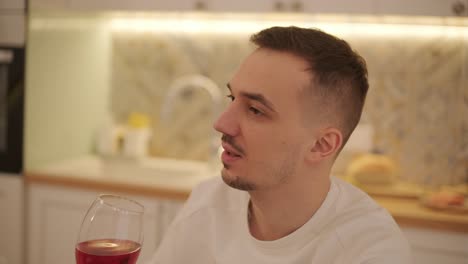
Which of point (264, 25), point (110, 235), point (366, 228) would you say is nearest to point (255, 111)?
point (366, 228)

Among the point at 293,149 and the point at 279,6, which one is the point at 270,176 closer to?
the point at 293,149

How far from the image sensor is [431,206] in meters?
2.49

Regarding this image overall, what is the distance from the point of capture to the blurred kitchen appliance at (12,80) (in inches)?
117

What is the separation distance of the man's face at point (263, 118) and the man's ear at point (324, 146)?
0.07 meters

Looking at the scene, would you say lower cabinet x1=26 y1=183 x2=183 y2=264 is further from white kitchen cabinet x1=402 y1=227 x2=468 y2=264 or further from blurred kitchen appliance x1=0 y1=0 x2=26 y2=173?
white kitchen cabinet x1=402 y1=227 x2=468 y2=264

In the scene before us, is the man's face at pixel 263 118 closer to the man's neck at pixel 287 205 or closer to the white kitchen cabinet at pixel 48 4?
the man's neck at pixel 287 205

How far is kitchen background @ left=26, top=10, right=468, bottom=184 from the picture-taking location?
2.97 m

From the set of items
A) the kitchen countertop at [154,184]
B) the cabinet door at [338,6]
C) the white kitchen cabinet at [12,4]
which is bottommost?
the kitchen countertop at [154,184]

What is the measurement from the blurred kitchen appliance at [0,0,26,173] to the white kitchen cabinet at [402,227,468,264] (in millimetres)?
1983

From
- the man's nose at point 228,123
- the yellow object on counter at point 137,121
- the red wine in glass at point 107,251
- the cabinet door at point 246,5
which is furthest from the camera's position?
the yellow object on counter at point 137,121

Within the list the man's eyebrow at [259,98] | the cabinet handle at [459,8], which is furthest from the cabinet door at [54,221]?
the cabinet handle at [459,8]

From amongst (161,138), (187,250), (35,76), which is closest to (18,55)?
(35,76)

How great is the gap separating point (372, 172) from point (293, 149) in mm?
1456

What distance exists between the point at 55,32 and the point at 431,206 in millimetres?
2129
